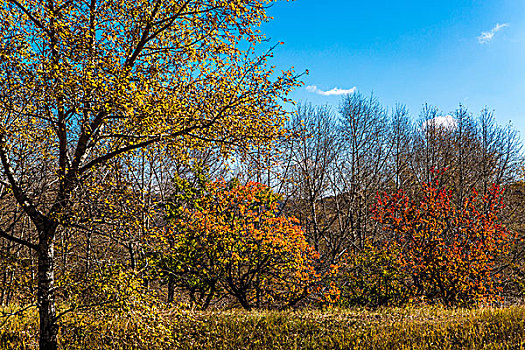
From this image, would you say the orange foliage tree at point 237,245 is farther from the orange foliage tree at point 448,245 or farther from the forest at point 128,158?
the orange foliage tree at point 448,245

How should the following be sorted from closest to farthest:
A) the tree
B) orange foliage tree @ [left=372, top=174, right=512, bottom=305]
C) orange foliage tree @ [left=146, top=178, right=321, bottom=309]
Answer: the tree → orange foliage tree @ [left=146, top=178, right=321, bottom=309] → orange foliage tree @ [left=372, top=174, right=512, bottom=305]

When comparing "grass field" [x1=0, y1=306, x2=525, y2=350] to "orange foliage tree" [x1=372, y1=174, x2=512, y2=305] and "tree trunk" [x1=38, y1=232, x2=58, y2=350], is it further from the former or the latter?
"orange foliage tree" [x1=372, y1=174, x2=512, y2=305]

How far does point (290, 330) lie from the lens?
7641 millimetres

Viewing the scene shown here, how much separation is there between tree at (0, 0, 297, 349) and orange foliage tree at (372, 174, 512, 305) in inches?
311

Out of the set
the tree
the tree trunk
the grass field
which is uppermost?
the tree

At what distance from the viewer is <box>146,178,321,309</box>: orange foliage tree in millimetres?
10500

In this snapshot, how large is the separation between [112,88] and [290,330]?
603 cm

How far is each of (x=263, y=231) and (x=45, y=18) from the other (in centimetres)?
765

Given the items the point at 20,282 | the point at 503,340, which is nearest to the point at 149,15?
the point at 20,282

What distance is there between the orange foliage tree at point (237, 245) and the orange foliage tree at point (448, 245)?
3.38m

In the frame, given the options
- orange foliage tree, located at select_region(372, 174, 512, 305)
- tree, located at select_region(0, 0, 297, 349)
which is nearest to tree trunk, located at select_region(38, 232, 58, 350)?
tree, located at select_region(0, 0, 297, 349)

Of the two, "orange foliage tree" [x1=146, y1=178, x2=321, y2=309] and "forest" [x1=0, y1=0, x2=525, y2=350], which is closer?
"forest" [x1=0, y1=0, x2=525, y2=350]

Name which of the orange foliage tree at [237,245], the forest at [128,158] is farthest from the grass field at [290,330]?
the orange foliage tree at [237,245]

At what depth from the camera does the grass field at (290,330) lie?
219 inches
